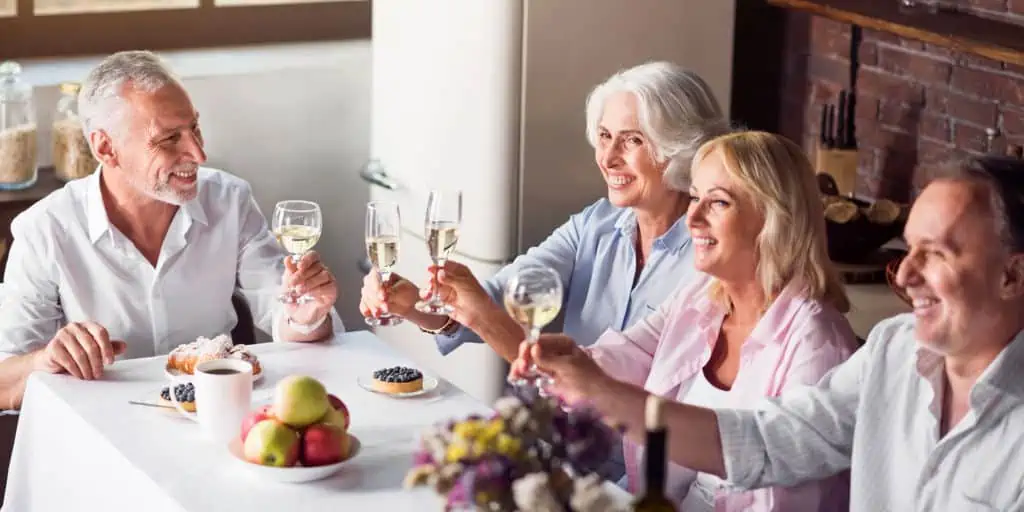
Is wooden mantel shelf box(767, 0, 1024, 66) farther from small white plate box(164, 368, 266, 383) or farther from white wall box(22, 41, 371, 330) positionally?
small white plate box(164, 368, 266, 383)

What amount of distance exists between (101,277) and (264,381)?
59 cm

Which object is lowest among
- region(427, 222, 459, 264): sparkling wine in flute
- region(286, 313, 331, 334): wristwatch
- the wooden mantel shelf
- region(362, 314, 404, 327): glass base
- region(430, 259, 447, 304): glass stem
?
region(286, 313, 331, 334): wristwatch

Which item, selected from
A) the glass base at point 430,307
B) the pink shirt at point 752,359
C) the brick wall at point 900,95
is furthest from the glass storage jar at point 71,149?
the brick wall at point 900,95

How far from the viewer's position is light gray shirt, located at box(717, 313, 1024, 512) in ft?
6.93

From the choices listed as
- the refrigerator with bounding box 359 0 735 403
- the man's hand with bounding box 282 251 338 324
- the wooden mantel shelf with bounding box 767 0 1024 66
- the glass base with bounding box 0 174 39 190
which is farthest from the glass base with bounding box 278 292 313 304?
the wooden mantel shelf with bounding box 767 0 1024 66

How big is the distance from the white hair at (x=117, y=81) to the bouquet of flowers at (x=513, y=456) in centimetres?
163

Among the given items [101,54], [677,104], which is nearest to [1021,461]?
[677,104]

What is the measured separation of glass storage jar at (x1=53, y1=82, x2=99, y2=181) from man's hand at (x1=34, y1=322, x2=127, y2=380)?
1296 mm

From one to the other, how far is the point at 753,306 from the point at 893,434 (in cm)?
47

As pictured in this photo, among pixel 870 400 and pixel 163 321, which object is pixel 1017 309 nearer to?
pixel 870 400

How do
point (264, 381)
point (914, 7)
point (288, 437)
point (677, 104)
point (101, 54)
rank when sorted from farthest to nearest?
point (101, 54) → point (914, 7) → point (677, 104) → point (264, 381) → point (288, 437)

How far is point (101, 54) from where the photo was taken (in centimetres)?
430

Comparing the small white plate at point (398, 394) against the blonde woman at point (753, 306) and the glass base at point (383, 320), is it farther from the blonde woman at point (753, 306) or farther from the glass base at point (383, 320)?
the blonde woman at point (753, 306)

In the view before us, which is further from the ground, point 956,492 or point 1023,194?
point 1023,194
